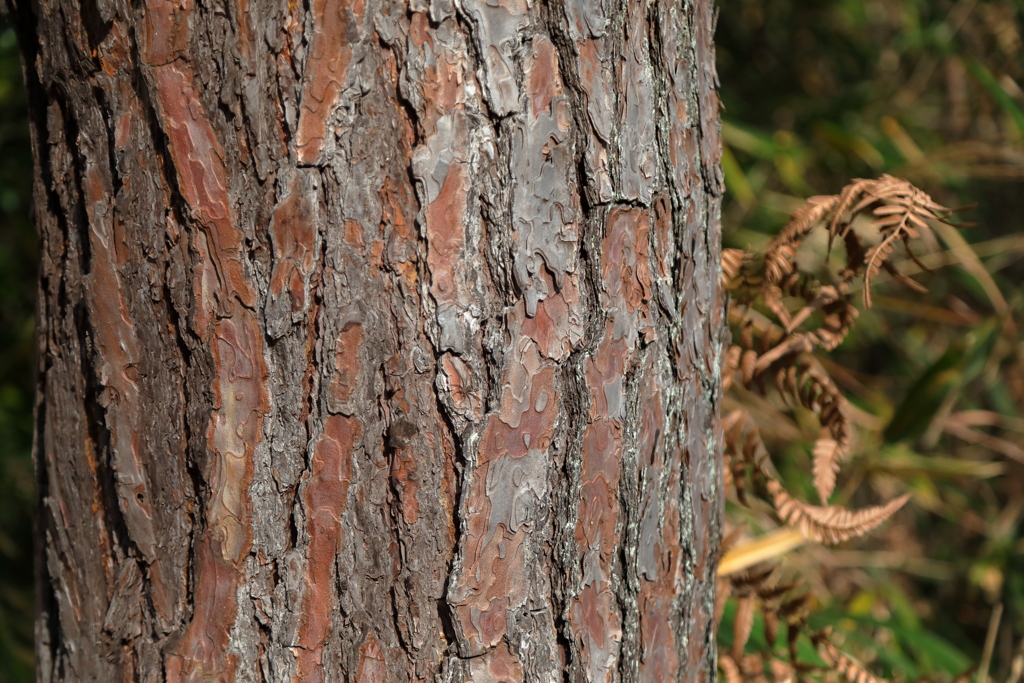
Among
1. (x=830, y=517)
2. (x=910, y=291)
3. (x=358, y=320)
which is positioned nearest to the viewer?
(x=358, y=320)

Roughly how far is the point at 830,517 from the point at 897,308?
3.52 feet

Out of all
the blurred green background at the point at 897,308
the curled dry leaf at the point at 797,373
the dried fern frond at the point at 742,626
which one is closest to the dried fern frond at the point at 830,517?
the curled dry leaf at the point at 797,373

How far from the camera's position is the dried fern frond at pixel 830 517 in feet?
2.50

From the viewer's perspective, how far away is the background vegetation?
160 centimetres

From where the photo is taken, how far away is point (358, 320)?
1.65 ft

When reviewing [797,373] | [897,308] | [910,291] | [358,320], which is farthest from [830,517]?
[910,291]

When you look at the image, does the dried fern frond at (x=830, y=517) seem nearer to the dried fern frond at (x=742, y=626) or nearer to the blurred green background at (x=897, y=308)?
the dried fern frond at (x=742, y=626)

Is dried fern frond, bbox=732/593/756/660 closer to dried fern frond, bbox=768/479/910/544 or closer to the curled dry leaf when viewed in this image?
the curled dry leaf

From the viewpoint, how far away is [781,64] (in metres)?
2.39

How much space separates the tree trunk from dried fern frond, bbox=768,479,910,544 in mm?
260

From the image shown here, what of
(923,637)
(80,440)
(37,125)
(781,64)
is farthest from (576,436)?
(781,64)

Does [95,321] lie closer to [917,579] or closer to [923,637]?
[923,637]

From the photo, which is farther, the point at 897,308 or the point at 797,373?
the point at 897,308

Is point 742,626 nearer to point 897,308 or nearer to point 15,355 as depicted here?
point 897,308
